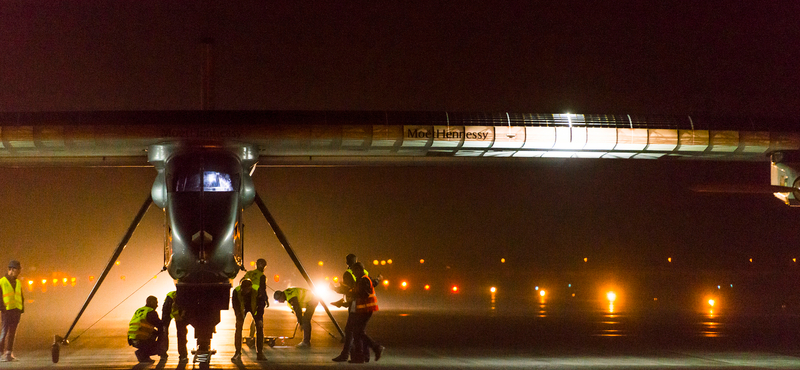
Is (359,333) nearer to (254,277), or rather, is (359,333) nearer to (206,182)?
(254,277)

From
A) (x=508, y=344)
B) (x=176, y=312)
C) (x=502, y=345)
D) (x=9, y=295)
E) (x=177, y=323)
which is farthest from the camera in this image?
(x=508, y=344)

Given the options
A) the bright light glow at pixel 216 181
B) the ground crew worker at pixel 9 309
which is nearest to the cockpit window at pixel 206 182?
the bright light glow at pixel 216 181

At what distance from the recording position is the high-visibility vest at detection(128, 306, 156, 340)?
44.5 ft

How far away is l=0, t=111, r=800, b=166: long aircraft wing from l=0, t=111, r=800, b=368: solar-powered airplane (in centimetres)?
2

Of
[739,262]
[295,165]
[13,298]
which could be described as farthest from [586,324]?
[739,262]

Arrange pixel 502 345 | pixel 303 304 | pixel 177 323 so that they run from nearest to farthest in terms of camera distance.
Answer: pixel 177 323 → pixel 303 304 → pixel 502 345

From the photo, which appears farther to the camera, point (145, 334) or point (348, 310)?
point (145, 334)

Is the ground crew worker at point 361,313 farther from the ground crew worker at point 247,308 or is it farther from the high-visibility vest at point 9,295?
the high-visibility vest at point 9,295

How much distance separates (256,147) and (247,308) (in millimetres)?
3883

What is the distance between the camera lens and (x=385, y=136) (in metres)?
16.7

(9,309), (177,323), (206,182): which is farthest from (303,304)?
(9,309)

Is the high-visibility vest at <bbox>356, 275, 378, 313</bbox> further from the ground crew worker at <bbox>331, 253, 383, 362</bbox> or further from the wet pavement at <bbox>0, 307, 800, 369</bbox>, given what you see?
the wet pavement at <bbox>0, 307, 800, 369</bbox>

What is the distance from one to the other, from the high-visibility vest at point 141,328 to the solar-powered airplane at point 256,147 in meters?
0.89

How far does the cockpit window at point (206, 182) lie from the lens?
14.6 metres
